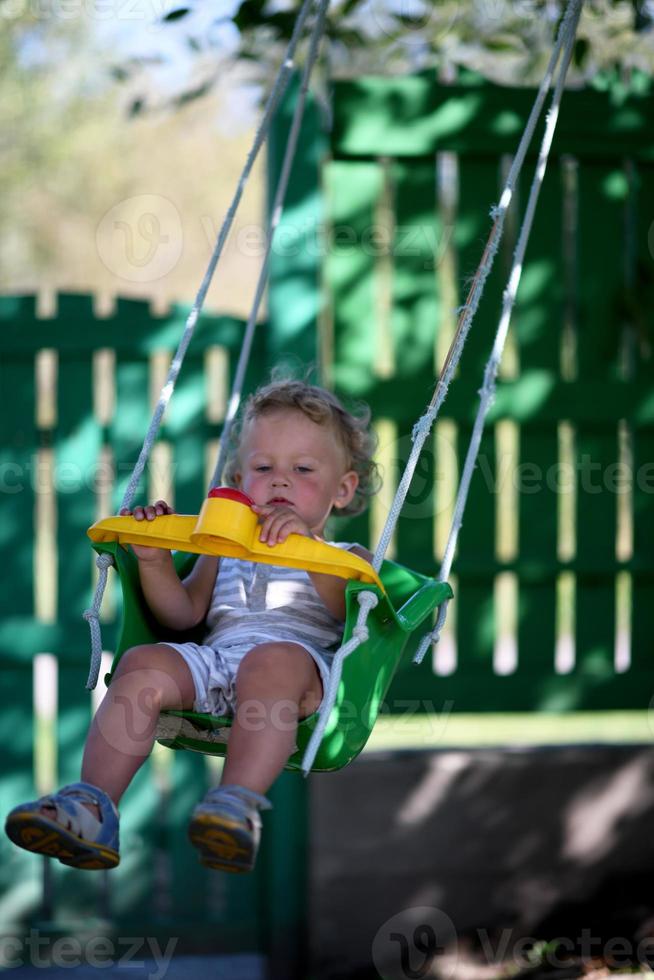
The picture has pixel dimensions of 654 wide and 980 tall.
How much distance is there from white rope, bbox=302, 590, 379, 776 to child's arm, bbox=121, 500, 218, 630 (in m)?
0.42

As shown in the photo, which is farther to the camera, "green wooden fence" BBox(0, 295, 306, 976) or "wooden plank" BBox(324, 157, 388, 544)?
"wooden plank" BBox(324, 157, 388, 544)

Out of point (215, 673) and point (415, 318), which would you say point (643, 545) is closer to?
point (415, 318)

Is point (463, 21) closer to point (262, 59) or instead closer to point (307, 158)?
point (262, 59)

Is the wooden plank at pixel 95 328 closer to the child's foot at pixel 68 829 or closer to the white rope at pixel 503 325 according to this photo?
the white rope at pixel 503 325

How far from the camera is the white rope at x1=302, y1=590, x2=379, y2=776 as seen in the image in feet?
6.44

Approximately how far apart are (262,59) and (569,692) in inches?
95.6

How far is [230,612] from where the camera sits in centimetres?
253

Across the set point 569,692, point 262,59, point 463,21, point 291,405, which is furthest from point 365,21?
point 291,405

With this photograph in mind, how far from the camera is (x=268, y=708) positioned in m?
2.07

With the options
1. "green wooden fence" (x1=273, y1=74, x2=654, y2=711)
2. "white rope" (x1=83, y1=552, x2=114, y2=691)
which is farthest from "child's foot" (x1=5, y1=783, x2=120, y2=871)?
"green wooden fence" (x1=273, y1=74, x2=654, y2=711)

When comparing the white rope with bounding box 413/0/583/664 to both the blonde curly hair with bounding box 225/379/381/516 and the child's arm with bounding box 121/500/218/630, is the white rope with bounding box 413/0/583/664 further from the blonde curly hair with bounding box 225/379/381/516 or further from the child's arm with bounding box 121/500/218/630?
the child's arm with bounding box 121/500/218/630

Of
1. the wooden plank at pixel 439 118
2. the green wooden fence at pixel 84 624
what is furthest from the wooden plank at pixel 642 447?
the green wooden fence at pixel 84 624
